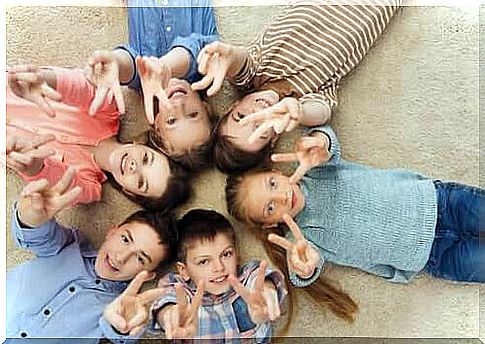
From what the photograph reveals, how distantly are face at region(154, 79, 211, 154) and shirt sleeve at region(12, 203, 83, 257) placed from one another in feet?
0.49

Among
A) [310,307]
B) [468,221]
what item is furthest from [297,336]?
[468,221]

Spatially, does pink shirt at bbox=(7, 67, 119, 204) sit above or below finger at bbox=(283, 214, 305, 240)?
above

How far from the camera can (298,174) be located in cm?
79

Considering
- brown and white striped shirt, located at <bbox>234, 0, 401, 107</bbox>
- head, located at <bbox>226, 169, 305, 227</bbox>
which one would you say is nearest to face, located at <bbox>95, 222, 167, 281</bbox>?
head, located at <bbox>226, 169, 305, 227</bbox>

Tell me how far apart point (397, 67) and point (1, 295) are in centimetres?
53

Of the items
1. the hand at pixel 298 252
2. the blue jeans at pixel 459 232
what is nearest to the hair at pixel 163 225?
the hand at pixel 298 252

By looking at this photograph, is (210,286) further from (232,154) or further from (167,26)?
(167,26)

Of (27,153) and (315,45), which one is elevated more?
(315,45)

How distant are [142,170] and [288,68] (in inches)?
7.9

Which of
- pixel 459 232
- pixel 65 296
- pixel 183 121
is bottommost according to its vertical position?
pixel 65 296

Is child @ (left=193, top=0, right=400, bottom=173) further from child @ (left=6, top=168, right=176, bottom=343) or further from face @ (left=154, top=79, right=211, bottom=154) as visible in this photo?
child @ (left=6, top=168, right=176, bottom=343)

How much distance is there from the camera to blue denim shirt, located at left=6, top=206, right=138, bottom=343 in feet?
2.65

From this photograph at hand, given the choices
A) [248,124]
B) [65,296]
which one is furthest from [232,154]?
[65,296]

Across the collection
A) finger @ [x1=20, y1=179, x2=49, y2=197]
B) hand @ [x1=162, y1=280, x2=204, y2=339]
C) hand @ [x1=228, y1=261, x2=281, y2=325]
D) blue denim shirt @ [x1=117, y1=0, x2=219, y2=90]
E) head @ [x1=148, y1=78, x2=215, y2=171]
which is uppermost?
blue denim shirt @ [x1=117, y1=0, x2=219, y2=90]
